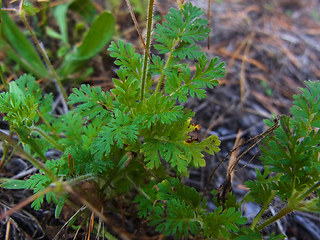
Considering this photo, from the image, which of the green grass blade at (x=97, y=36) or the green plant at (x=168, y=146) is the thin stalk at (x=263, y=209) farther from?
the green grass blade at (x=97, y=36)

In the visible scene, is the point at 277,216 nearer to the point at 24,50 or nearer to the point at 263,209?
the point at 263,209

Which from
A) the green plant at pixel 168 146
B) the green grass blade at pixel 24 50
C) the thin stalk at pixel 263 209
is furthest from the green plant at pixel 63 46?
the thin stalk at pixel 263 209

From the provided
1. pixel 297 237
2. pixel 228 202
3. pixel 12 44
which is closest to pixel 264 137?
pixel 228 202

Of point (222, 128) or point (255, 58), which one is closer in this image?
point (222, 128)

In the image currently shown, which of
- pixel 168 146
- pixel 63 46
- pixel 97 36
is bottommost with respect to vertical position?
pixel 168 146

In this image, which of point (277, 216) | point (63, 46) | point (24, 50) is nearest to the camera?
point (277, 216)

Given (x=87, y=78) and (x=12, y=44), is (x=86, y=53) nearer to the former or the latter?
(x=87, y=78)

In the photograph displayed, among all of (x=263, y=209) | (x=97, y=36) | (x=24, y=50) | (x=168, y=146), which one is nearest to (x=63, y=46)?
(x=24, y=50)

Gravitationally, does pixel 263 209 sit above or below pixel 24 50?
below

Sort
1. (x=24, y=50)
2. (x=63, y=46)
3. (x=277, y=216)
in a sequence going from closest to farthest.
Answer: (x=277, y=216), (x=24, y=50), (x=63, y=46)
